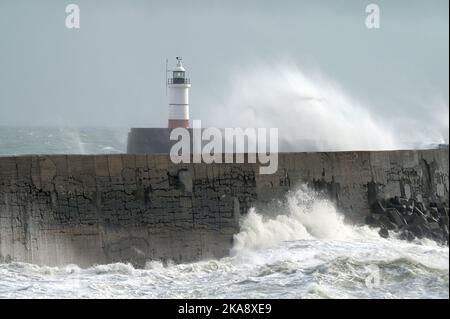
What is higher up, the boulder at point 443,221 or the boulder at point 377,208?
the boulder at point 377,208

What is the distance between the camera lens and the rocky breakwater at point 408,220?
11375 millimetres

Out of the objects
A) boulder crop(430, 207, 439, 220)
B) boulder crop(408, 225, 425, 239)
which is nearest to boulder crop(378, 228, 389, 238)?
boulder crop(408, 225, 425, 239)

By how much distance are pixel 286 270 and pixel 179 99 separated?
7916mm

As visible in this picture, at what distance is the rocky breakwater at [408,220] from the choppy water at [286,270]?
15cm

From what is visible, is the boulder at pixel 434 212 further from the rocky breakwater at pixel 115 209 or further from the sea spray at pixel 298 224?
the rocky breakwater at pixel 115 209

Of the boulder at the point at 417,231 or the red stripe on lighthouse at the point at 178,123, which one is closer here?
the boulder at the point at 417,231

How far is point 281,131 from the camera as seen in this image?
18047 mm

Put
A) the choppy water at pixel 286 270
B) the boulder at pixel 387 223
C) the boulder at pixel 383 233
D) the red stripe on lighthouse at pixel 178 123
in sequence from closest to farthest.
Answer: the choppy water at pixel 286 270 < the boulder at pixel 383 233 < the boulder at pixel 387 223 < the red stripe on lighthouse at pixel 178 123

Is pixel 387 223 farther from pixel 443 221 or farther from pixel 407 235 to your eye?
pixel 443 221

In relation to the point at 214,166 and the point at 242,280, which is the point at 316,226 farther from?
the point at 242,280

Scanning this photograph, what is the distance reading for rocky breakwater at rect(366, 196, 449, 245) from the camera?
11375mm

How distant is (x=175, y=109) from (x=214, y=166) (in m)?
6.51

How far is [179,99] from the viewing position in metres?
17.0

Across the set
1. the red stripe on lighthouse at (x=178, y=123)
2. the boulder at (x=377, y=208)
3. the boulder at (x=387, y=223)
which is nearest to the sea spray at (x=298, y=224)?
the boulder at (x=387, y=223)
